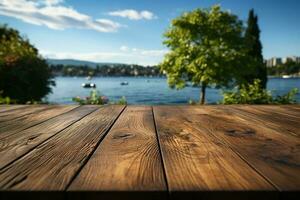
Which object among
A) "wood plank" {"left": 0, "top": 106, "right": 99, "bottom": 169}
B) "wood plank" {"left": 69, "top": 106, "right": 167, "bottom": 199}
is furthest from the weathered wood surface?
"wood plank" {"left": 0, "top": 106, "right": 99, "bottom": 169}

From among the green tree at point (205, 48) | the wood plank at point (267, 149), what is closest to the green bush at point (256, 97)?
the wood plank at point (267, 149)

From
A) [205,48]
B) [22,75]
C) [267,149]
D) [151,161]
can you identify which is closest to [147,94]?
[205,48]

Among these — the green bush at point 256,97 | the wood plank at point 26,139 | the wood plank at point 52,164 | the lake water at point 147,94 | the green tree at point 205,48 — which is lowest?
the lake water at point 147,94

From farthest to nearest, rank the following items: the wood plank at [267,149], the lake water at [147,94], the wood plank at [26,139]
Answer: the lake water at [147,94] < the wood plank at [26,139] < the wood plank at [267,149]

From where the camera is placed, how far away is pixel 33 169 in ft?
3.48

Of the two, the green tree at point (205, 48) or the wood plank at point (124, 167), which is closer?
the wood plank at point (124, 167)

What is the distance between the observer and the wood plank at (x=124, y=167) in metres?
0.89

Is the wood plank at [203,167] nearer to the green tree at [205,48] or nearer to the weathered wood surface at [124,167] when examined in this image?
the weathered wood surface at [124,167]

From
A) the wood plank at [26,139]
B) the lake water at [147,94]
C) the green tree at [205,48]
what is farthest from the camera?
the lake water at [147,94]

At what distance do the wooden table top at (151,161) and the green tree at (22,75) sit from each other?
1403 centimetres

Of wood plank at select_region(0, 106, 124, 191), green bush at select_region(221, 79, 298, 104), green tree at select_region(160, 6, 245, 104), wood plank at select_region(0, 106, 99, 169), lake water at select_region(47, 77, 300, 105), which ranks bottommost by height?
lake water at select_region(47, 77, 300, 105)

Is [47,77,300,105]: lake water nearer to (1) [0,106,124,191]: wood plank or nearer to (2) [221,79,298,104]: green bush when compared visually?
(2) [221,79,298,104]: green bush

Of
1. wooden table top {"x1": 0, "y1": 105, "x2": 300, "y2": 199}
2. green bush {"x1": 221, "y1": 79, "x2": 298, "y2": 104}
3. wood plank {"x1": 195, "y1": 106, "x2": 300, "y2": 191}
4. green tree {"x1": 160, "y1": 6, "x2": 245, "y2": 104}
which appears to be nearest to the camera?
wooden table top {"x1": 0, "y1": 105, "x2": 300, "y2": 199}

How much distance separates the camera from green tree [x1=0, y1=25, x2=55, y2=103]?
1570 centimetres
